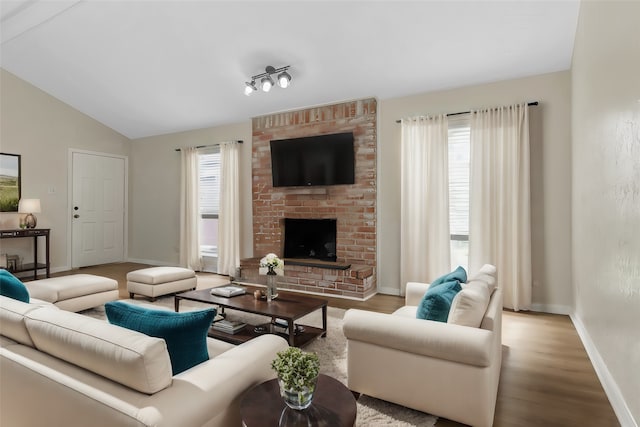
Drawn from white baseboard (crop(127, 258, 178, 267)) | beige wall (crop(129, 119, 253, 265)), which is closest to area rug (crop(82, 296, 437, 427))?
white baseboard (crop(127, 258, 178, 267))

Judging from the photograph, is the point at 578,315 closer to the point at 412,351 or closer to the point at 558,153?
the point at 558,153

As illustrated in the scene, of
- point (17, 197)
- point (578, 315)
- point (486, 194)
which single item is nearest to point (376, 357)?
point (578, 315)

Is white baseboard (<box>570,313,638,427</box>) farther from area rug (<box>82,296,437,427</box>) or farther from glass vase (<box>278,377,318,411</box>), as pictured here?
glass vase (<box>278,377,318,411</box>)

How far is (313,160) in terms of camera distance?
17.2ft

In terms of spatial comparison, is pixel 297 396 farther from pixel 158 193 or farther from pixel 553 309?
pixel 158 193

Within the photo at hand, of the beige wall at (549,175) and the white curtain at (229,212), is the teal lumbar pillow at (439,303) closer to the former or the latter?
the beige wall at (549,175)

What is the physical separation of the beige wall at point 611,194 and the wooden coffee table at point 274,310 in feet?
6.45

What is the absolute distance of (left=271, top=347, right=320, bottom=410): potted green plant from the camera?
122cm

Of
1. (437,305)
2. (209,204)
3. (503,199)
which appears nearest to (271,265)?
(437,305)

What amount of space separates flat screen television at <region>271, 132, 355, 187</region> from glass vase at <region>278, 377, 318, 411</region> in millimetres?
3918

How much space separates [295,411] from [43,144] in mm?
6888

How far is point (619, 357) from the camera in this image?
6.48 feet

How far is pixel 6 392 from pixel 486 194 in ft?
14.0

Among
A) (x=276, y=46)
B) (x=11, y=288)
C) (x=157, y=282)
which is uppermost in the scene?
(x=276, y=46)
